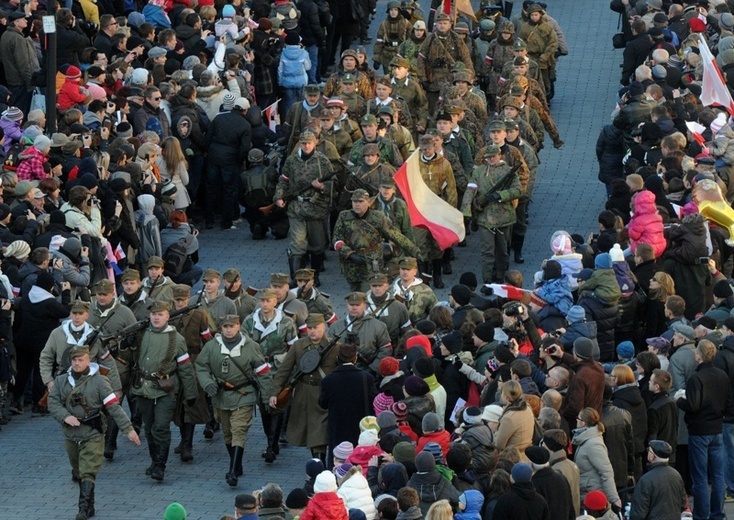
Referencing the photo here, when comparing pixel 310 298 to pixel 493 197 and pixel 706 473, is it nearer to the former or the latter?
pixel 493 197

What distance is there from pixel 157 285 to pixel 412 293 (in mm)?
2644

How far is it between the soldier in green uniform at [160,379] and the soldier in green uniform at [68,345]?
1.06 ft

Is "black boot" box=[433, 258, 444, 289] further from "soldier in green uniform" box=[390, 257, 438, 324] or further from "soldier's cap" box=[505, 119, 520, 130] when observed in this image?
"soldier in green uniform" box=[390, 257, 438, 324]

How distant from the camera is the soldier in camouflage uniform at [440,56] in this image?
27.9 meters

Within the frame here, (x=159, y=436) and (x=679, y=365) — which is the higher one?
(x=679, y=365)

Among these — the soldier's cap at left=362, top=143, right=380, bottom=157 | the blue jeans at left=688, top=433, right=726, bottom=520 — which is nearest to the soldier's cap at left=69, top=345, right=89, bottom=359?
the blue jeans at left=688, top=433, right=726, bottom=520

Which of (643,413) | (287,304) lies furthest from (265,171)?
(643,413)

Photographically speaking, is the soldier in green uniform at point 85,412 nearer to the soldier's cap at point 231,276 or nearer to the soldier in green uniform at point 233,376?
the soldier in green uniform at point 233,376

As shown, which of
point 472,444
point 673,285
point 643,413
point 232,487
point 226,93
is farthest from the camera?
point 226,93

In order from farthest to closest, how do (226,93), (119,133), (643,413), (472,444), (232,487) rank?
(226,93) → (119,133) → (232,487) → (643,413) → (472,444)

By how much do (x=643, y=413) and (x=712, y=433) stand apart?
87 cm

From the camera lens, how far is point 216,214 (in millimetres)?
26422

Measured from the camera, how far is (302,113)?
25.5 m

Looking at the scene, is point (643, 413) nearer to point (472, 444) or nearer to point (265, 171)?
point (472, 444)
